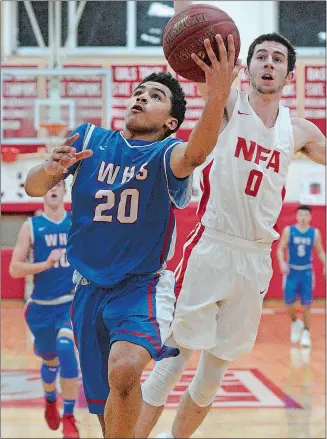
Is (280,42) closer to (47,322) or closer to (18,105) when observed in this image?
(47,322)

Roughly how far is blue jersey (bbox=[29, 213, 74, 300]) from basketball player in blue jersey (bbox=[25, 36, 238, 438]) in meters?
2.79

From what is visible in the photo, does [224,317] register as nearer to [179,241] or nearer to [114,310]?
[114,310]

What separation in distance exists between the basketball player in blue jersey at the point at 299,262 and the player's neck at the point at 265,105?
6706mm

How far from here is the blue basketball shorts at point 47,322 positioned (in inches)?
249

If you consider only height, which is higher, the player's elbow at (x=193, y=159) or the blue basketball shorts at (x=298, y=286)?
the player's elbow at (x=193, y=159)

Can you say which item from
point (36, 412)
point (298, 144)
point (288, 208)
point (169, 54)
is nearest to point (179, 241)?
point (288, 208)

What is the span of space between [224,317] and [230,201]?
1.99 ft

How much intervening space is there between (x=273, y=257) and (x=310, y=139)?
948 cm

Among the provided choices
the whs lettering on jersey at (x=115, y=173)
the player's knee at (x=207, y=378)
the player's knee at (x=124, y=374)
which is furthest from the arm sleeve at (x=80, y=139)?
the player's knee at (x=207, y=378)

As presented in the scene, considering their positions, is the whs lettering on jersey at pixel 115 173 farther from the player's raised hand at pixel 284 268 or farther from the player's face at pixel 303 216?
the player's face at pixel 303 216

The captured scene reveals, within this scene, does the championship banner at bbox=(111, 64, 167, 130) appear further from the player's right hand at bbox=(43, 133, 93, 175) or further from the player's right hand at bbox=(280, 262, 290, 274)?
the player's right hand at bbox=(43, 133, 93, 175)

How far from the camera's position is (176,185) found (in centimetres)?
353

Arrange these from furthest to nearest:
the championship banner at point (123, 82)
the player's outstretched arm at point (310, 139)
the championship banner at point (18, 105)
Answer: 1. the championship banner at point (123, 82)
2. the championship banner at point (18, 105)
3. the player's outstretched arm at point (310, 139)

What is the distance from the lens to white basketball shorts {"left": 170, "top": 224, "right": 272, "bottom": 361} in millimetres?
4078
